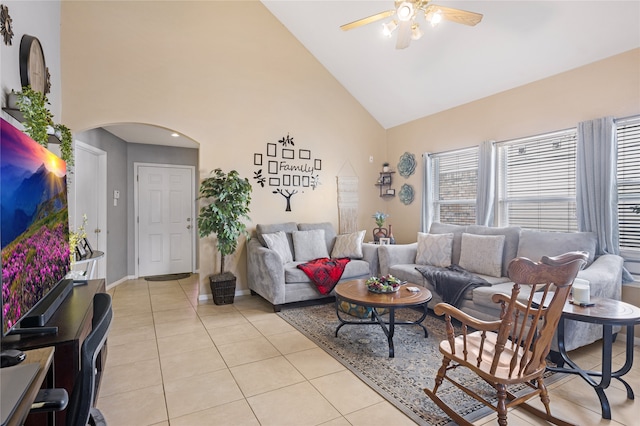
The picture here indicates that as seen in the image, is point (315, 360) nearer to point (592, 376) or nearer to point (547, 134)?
point (592, 376)

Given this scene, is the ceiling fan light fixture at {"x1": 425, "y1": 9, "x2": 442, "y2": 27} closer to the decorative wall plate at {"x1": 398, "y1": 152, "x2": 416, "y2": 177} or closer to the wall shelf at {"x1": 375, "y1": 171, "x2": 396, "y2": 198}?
the decorative wall plate at {"x1": 398, "y1": 152, "x2": 416, "y2": 177}

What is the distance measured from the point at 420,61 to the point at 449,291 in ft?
9.37

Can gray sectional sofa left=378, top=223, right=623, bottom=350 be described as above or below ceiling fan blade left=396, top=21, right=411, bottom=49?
below

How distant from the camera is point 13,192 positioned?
1.25 metres

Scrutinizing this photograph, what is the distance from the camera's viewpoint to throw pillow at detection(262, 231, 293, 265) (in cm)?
411

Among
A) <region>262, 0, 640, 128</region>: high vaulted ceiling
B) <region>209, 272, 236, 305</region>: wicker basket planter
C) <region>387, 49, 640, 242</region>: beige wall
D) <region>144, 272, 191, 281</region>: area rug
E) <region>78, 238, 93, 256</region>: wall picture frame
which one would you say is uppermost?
<region>262, 0, 640, 128</region>: high vaulted ceiling

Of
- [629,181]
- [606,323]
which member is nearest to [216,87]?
[606,323]

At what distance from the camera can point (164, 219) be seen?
579 cm

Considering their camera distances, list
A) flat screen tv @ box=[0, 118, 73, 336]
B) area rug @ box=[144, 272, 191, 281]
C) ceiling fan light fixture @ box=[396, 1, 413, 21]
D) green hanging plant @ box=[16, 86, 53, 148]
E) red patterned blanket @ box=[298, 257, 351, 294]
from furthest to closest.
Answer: area rug @ box=[144, 272, 191, 281]
red patterned blanket @ box=[298, 257, 351, 294]
ceiling fan light fixture @ box=[396, 1, 413, 21]
green hanging plant @ box=[16, 86, 53, 148]
flat screen tv @ box=[0, 118, 73, 336]

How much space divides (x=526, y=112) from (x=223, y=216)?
3.77m

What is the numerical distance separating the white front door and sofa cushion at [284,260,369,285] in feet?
9.17

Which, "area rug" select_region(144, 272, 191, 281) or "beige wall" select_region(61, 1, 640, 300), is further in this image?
"area rug" select_region(144, 272, 191, 281)

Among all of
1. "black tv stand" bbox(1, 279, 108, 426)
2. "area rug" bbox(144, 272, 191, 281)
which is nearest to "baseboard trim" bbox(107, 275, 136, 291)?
"area rug" bbox(144, 272, 191, 281)

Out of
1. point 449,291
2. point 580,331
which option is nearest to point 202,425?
point 449,291
